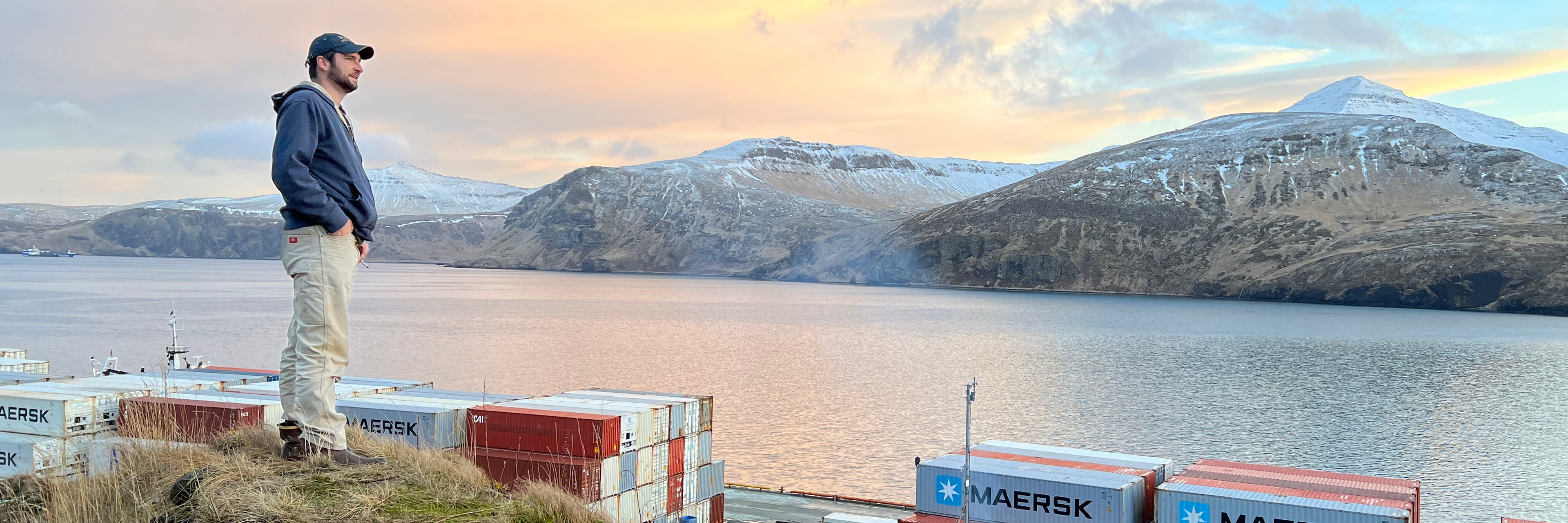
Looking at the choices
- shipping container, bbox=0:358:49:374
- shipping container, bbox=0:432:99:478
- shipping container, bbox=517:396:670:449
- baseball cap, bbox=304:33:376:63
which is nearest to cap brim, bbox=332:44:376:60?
baseball cap, bbox=304:33:376:63

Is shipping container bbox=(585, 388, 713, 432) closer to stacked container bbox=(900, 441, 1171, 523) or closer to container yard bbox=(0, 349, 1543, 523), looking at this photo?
container yard bbox=(0, 349, 1543, 523)

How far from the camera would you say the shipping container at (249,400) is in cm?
2300

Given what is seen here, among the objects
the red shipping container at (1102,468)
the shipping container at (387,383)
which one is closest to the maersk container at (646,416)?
the shipping container at (387,383)

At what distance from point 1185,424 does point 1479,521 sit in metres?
20.6

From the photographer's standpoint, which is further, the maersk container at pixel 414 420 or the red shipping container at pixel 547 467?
the maersk container at pixel 414 420

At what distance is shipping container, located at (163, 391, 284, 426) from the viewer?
23.0 m

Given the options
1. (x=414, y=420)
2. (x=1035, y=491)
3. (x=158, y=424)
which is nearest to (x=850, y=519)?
(x=1035, y=491)

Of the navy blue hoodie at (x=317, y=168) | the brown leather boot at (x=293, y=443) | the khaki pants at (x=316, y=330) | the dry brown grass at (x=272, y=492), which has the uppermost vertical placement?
the navy blue hoodie at (x=317, y=168)

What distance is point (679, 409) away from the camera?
30578 mm

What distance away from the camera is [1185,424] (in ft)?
204

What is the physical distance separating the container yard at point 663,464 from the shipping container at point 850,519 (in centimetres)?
12

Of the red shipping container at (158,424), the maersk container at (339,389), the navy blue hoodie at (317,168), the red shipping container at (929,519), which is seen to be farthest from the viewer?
the maersk container at (339,389)

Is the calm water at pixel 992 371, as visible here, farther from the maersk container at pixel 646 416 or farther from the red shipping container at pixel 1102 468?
the red shipping container at pixel 1102 468

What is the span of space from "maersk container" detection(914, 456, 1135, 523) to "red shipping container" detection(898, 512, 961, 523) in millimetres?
156
